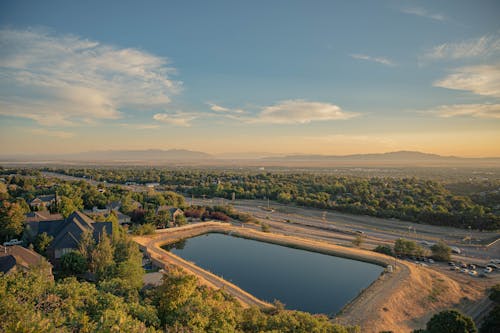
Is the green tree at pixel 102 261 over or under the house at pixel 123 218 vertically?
over

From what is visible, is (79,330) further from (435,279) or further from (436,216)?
(436,216)

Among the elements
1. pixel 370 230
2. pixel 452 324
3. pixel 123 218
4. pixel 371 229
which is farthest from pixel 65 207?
pixel 371 229

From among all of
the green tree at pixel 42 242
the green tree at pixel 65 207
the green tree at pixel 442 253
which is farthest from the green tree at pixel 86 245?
the green tree at pixel 442 253

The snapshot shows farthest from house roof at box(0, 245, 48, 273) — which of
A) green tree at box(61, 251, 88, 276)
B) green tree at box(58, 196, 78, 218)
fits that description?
green tree at box(58, 196, 78, 218)

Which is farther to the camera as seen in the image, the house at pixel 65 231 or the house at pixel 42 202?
the house at pixel 42 202

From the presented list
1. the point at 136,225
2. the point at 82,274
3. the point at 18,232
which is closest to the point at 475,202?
the point at 136,225

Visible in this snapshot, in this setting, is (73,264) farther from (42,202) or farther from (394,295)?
(42,202)

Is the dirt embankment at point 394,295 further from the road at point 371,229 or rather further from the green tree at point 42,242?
the road at point 371,229
